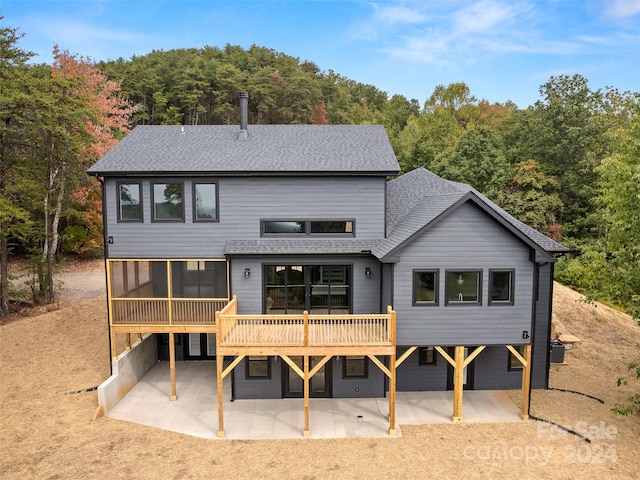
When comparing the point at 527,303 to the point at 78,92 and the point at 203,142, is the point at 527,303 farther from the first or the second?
the point at 78,92

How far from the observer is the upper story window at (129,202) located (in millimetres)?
13617

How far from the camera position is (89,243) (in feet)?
104

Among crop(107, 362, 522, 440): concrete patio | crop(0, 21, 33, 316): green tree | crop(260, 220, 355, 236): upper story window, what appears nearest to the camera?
crop(107, 362, 522, 440): concrete patio

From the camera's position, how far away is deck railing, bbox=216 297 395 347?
11.6 m

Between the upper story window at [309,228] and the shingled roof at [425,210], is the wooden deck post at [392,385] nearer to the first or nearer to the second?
the shingled roof at [425,210]

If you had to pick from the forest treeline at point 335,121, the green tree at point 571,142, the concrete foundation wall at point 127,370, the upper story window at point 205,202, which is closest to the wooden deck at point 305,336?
the upper story window at point 205,202

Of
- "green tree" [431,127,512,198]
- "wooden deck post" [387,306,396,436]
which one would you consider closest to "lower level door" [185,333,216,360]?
"wooden deck post" [387,306,396,436]

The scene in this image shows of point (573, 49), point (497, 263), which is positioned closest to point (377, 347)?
point (497, 263)

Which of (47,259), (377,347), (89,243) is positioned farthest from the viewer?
(89,243)

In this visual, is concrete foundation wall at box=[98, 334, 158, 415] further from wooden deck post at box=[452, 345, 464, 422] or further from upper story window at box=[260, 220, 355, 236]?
wooden deck post at box=[452, 345, 464, 422]

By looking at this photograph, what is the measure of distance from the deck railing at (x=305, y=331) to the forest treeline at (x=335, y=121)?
23.6 ft

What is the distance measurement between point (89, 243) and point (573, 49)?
152ft

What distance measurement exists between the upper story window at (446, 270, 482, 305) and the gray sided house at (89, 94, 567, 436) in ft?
0.11

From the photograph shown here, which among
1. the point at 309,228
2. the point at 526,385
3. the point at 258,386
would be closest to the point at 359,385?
the point at 258,386
